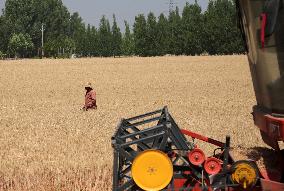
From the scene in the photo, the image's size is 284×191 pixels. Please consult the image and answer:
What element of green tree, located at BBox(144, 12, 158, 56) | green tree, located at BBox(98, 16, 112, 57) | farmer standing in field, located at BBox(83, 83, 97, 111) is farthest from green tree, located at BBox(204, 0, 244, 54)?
farmer standing in field, located at BBox(83, 83, 97, 111)

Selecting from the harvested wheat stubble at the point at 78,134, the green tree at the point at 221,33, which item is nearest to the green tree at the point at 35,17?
the green tree at the point at 221,33

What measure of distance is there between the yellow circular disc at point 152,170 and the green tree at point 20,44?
7934 centimetres

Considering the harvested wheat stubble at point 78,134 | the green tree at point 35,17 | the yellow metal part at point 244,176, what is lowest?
the harvested wheat stubble at point 78,134

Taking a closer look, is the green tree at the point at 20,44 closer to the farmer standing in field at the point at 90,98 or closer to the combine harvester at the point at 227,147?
the farmer standing in field at the point at 90,98

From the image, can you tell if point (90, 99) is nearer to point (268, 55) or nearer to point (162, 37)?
point (268, 55)

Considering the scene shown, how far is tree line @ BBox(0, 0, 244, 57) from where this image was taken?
68.2 m

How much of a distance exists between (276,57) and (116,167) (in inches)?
74.7

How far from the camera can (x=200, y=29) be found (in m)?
70.6

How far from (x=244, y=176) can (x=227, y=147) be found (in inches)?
13.8

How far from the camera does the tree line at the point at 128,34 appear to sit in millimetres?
68250

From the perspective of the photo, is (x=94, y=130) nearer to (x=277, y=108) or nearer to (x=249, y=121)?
(x=249, y=121)

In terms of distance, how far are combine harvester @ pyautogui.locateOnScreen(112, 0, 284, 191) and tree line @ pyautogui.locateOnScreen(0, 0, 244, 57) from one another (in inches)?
2302

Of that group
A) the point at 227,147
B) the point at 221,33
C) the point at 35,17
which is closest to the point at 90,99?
the point at 227,147

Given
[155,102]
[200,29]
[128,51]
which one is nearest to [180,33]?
[200,29]
